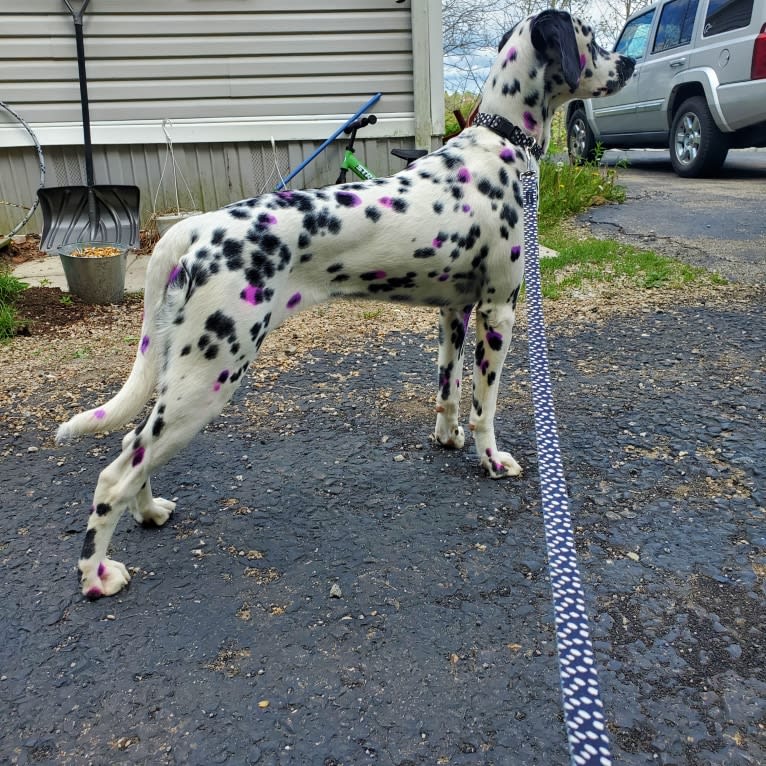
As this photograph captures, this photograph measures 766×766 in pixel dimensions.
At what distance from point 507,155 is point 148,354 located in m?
1.61

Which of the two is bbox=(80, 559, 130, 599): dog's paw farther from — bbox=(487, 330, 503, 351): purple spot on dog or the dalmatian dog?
bbox=(487, 330, 503, 351): purple spot on dog

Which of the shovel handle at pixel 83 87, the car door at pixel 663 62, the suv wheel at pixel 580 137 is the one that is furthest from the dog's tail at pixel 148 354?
the suv wheel at pixel 580 137

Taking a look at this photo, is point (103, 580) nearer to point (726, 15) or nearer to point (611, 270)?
point (611, 270)

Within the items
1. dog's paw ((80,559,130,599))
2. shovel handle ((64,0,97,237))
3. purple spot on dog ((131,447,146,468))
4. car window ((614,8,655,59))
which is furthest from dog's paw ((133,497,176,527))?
car window ((614,8,655,59))

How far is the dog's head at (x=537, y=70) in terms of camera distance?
2.72m

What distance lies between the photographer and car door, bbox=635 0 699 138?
368 inches

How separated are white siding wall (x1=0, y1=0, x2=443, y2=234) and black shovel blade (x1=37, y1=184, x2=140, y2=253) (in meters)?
0.90

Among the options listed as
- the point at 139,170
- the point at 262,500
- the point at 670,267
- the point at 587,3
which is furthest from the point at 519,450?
the point at 587,3

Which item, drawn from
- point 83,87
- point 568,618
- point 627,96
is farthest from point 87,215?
point 627,96

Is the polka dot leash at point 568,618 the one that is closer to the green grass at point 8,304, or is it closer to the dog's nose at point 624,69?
the dog's nose at point 624,69

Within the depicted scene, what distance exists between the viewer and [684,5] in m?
9.56

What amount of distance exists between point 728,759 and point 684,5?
10701 mm

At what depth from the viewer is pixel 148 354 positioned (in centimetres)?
227

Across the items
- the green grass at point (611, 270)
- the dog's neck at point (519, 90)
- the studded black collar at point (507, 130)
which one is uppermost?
the dog's neck at point (519, 90)
